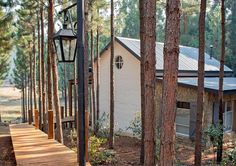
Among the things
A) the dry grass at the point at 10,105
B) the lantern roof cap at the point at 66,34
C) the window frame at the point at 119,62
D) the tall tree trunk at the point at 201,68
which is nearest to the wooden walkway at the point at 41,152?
the lantern roof cap at the point at 66,34

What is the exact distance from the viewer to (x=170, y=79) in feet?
14.6

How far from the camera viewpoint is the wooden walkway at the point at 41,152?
6.87 metres

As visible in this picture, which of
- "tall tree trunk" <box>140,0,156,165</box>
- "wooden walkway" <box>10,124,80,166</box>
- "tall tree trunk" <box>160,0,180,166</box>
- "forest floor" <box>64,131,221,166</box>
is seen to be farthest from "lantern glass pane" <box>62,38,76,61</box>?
"forest floor" <box>64,131,221,166</box>

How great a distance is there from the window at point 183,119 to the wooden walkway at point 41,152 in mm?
7169

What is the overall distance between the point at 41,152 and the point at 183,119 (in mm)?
8739

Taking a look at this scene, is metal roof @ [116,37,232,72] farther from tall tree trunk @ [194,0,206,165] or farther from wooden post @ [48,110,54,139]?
wooden post @ [48,110,54,139]

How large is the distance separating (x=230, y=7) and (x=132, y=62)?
23745 millimetres

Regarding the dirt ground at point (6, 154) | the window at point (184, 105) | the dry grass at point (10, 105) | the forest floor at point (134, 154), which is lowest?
the dry grass at point (10, 105)

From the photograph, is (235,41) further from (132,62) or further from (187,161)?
(187,161)

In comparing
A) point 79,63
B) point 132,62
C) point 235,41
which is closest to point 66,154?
point 79,63

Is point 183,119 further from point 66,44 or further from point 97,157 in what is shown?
point 66,44

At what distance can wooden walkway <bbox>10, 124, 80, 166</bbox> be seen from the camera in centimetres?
687

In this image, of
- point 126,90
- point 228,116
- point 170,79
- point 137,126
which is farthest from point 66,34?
point 126,90

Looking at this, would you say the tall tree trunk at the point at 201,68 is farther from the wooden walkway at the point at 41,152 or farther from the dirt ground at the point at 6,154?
the dirt ground at the point at 6,154
